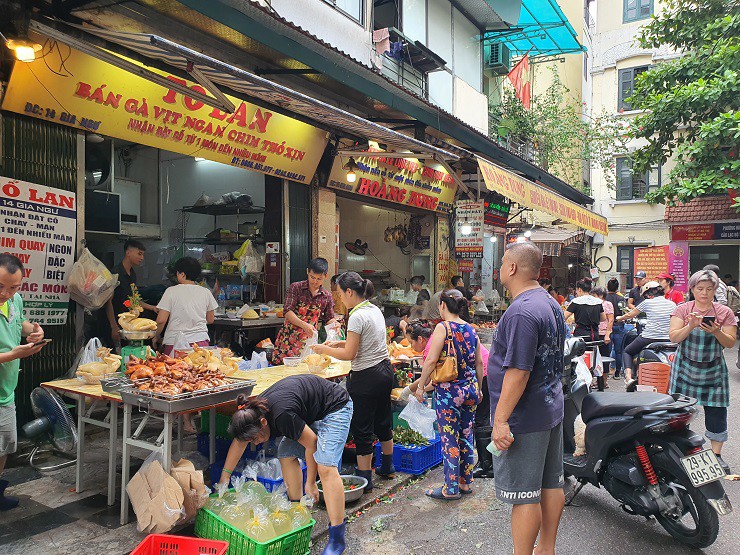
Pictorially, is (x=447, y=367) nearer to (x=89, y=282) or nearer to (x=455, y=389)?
(x=455, y=389)

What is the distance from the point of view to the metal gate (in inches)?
208

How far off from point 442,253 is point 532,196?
12.8 feet

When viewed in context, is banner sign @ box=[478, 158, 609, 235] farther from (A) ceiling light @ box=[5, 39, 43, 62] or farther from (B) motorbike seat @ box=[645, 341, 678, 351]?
(A) ceiling light @ box=[5, 39, 43, 62]

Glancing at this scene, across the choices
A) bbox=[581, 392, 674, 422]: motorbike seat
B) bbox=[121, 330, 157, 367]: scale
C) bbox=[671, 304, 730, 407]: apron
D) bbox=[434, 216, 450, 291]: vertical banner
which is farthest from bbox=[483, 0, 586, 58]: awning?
bbox=[121, 330, 157, 367]: scale

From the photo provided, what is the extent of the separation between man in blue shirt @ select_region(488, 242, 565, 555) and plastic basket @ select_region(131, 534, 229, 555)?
171 cm

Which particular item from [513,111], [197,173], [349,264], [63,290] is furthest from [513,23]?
[63,290]

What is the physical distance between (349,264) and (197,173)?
4.44 m

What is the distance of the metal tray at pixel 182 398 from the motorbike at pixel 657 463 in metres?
2.85

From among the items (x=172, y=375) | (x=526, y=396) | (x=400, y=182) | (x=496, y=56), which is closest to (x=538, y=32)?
(x=496, y=56)

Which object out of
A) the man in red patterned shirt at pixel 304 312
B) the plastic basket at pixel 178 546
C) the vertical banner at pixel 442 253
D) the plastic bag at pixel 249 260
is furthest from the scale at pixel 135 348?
the vertical banner at pixel 442 253

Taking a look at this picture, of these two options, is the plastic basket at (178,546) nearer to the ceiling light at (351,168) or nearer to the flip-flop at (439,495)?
the flip-flop at (439,495)

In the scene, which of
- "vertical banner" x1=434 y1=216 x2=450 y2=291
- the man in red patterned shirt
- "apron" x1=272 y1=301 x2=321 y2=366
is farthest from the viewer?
"vertical banner" x1=434 y1=216 x2=450 y2=291

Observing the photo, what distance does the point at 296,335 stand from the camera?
20.8 ft

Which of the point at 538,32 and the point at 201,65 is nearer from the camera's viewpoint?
the point at 201,65
